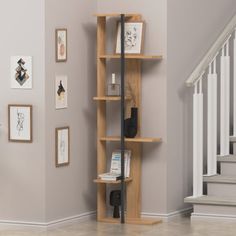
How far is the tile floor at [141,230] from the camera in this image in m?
7.41

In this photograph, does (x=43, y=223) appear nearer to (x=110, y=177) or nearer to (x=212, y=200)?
(x=110, y=177)

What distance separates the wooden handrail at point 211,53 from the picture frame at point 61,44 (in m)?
1.11

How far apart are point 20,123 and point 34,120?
0.13 meters

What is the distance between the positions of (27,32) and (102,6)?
0.95 m

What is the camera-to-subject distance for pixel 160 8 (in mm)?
7918

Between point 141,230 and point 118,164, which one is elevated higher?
point 118,164

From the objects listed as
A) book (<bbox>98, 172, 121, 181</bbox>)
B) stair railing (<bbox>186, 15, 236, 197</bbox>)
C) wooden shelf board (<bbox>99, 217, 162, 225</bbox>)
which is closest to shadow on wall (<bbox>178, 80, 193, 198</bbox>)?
stair railing (<bbox>186, 15, 236, 197</bbox>)

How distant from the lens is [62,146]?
25.4ft

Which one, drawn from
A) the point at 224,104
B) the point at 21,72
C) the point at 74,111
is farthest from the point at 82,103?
the point at 224,104

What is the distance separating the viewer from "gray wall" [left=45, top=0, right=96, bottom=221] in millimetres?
7566

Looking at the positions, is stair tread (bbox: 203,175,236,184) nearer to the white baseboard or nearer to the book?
the white baseboard

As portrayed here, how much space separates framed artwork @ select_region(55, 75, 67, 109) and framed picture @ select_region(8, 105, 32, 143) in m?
0.27

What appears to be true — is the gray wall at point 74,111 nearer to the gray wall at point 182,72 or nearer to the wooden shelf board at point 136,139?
the wooden shelf board at point 136,139

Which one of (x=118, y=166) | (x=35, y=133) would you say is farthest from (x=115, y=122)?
(x=35, y=133)
